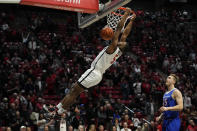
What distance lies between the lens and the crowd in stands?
36.2 feet

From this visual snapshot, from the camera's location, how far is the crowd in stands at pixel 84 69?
435 inches

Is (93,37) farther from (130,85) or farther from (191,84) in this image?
(191,84)

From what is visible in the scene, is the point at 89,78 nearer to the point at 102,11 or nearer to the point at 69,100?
the point at 69,100

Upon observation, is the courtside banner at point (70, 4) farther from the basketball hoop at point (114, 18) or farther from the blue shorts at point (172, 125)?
the blue shorts at point (172, 125)

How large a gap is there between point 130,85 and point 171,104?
8.17m

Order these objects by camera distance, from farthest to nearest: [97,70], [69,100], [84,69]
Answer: [84,69], [97,70], [69,100]

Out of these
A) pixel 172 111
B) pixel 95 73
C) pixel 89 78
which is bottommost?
pixel 172 111

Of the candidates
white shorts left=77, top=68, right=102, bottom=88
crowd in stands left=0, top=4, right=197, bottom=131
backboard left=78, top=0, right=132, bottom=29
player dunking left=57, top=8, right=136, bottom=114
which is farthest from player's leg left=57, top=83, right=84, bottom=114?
backboard left=78, top=0, right=132, bottom=29

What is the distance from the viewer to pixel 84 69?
14156 mm

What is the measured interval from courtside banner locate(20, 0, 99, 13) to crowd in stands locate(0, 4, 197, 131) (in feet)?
7.59

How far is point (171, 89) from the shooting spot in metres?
6.25

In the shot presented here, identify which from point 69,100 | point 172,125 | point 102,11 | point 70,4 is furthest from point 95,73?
point 172,125

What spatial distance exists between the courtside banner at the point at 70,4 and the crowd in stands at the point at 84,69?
91.0 inches

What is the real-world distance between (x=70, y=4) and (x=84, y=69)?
7.65m
